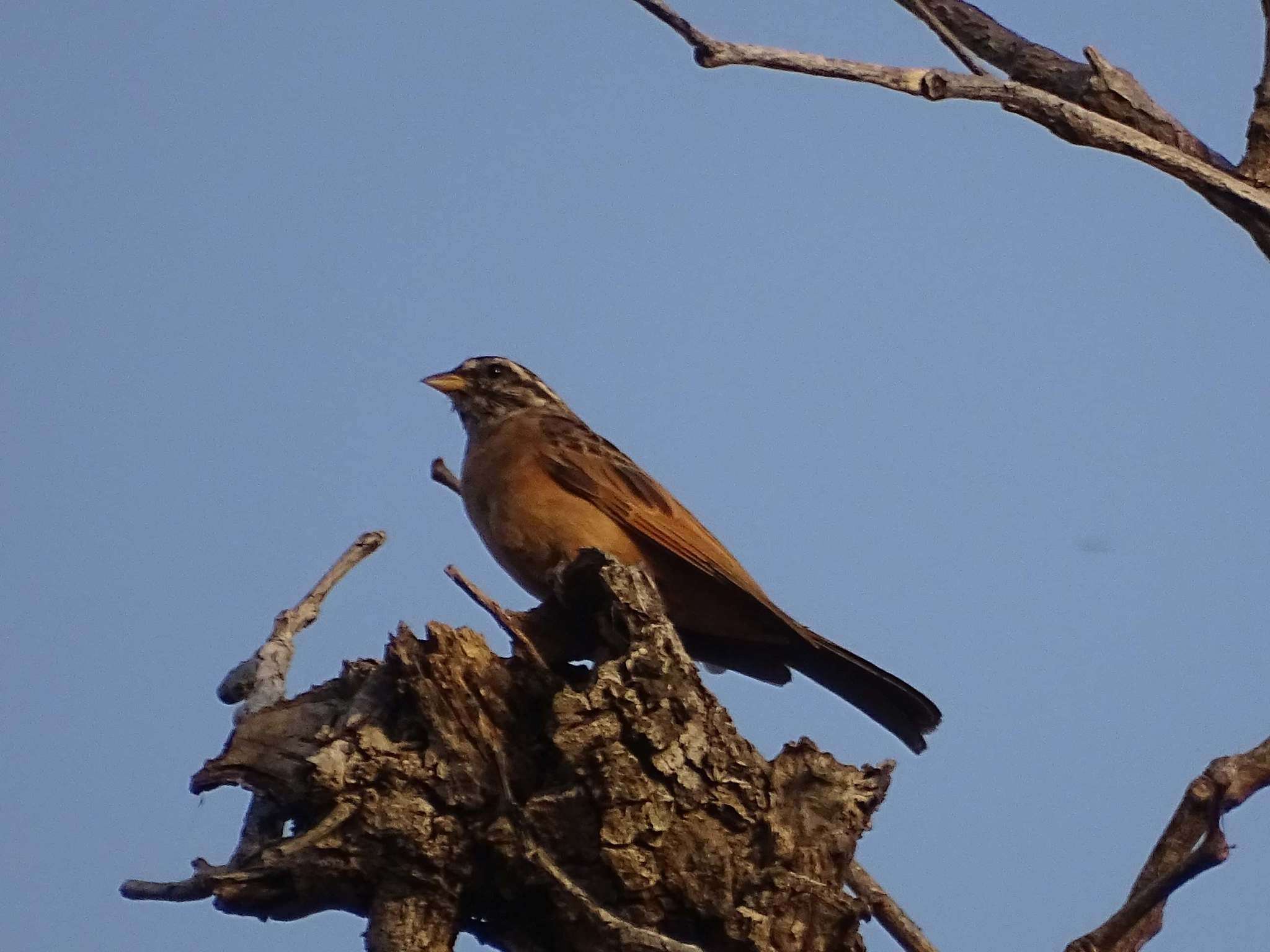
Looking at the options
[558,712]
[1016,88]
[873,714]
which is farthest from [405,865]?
[1016,88]

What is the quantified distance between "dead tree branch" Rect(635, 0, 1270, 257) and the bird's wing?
274 centimetres

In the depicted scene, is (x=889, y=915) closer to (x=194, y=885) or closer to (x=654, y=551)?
(x=194, y=885)

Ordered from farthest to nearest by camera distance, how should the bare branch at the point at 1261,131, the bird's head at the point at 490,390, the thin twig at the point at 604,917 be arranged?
the bird's head at the point at 490,390 < the bare branch at the point at 1261,131 < the thin twig at the point at 604,917

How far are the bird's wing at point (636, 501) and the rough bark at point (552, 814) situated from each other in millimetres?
2198

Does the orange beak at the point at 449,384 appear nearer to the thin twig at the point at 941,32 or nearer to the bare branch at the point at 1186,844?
the thin twig at the point at 941,32

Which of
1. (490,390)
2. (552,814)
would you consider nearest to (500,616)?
(552,814)

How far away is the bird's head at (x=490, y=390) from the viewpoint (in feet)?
30.8

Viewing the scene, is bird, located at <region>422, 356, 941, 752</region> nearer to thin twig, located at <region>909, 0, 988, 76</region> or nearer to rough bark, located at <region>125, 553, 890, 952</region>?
rough bark, located at <region>125, 553, 890, 952</region>

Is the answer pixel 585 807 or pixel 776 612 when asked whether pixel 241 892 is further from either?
pixel 776 612

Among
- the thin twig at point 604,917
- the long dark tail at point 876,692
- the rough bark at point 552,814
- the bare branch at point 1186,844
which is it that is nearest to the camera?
the bare branch at point 1186,844

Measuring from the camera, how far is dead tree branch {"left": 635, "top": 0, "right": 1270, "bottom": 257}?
16.7 feet

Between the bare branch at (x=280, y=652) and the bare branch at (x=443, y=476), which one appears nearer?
the bare branch at (x=280, y=652)

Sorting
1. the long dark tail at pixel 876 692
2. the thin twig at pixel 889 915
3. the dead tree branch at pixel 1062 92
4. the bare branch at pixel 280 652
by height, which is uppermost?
the dead tree branch at pixel 1062 92

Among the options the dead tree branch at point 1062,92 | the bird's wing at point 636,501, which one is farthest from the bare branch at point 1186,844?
the bird's wing at point 636,501
